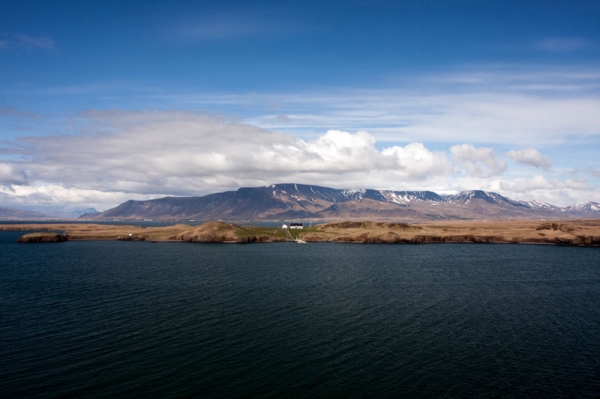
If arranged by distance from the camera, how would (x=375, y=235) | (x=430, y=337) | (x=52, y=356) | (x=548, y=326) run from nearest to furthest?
(x=52, y=356) < (x=430, y=337) < (x=548, y=326) < (x=375, y=235)

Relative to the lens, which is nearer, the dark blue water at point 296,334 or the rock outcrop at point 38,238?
the dark blue water at point 296,334

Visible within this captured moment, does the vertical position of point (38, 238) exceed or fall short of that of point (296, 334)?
it exceeds it

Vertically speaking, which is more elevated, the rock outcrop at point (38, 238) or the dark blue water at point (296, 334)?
the rock outcrop at point (38, 238)

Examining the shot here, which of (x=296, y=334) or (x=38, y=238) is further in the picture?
(x=38, y=238)

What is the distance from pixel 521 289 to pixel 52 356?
75854 mm

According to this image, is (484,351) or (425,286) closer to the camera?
(484,351)

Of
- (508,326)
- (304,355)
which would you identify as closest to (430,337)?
(508,326)

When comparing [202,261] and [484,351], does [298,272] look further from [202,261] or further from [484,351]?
[484,351]

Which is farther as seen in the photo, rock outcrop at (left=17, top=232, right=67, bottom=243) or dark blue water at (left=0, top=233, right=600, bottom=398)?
rock outcrop at (left=17, top=232, right=67, bottom=243)

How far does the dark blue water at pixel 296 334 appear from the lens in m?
34.3

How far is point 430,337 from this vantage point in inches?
1833

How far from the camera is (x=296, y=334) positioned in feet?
154

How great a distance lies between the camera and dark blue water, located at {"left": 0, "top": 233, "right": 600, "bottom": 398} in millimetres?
34281

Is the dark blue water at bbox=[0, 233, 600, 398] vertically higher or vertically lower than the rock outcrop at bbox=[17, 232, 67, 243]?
lower
